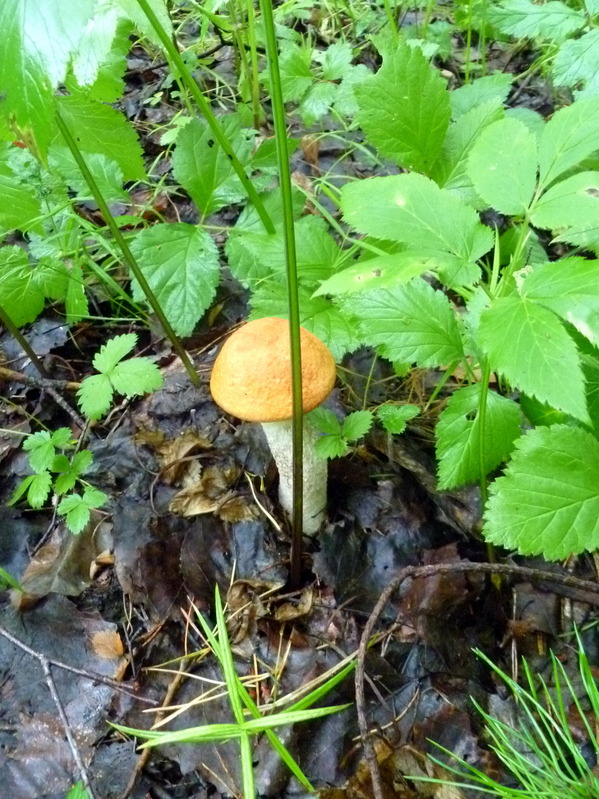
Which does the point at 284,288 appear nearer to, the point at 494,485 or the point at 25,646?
the point at 494,485

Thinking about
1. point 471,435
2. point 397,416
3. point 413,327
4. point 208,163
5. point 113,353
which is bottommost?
point 397,416

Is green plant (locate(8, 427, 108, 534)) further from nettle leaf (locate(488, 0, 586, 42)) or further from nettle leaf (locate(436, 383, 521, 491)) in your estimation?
nettle leaf (locate(488, 0, 586, 42))

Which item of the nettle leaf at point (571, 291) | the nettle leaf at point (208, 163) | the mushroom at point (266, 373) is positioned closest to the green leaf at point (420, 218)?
the nettle leaf at point (571, 291)

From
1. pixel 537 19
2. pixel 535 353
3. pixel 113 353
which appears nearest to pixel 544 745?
Result: pixel 535 353

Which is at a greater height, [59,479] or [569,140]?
[569,140]

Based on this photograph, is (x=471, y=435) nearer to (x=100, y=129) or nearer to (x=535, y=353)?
(x=535, y=353)

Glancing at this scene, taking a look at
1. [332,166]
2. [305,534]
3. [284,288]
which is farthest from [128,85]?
[305,534]

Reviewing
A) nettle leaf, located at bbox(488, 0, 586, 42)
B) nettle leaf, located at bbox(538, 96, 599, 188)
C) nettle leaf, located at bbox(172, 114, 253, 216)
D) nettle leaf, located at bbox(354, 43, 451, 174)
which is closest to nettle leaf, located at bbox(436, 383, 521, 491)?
nettle leaf, located at bbox(538, 96, 599, 188)
